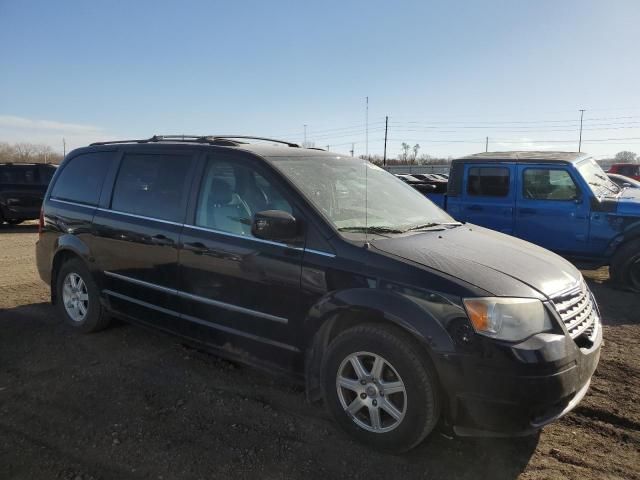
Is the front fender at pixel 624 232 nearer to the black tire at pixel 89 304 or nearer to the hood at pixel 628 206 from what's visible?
the hood at pixel 628 206

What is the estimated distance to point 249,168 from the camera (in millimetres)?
3670

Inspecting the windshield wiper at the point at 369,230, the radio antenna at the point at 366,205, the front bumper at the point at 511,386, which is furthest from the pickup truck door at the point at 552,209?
the front bumper at the point at 511,386

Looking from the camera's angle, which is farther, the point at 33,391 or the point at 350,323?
the point at 33,391

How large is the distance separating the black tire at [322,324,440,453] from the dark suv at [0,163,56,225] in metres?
13.1

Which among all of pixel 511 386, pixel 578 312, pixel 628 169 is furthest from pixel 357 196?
pixel 628 169

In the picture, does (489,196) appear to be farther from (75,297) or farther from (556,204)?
(75,297)

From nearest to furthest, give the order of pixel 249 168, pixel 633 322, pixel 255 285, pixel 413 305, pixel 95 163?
1. pixel 413 305
2. pixel 255 285
3. pixel 249 168
4. pixel 95 163
5. pixel 633 322

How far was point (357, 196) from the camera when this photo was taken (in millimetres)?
3828

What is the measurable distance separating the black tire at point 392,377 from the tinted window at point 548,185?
5.65 meters

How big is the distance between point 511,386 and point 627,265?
5.47m

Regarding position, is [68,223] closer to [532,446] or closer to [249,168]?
A: [249,168]

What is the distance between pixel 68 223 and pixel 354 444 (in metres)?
3.57

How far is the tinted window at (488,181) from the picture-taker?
784 centimetres

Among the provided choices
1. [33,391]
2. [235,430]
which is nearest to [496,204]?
[235,430]
